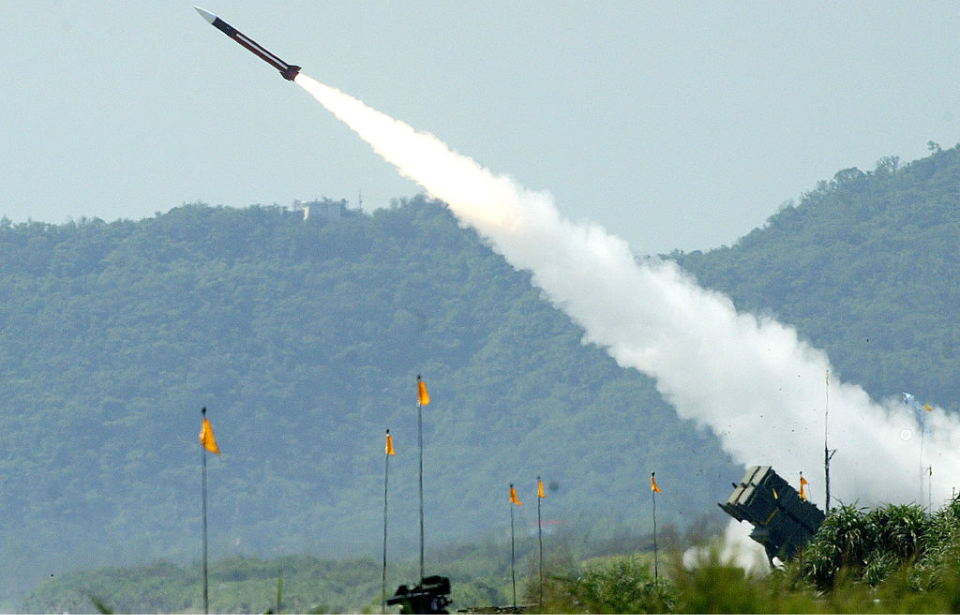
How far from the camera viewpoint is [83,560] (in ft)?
383

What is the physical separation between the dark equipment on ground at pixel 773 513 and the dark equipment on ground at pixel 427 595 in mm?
29128

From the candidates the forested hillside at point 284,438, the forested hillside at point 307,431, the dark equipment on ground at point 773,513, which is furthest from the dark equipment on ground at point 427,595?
the forested hillside at point 307,431

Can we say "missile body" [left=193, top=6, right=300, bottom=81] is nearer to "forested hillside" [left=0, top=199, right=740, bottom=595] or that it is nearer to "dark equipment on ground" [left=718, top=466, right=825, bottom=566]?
"dark equipment on ground" [left=718, top=466, right=825, bottom=566]

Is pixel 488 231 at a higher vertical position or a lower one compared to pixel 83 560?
higher

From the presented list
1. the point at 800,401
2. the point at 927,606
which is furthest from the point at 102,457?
the point at 927,606

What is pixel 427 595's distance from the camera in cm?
2669

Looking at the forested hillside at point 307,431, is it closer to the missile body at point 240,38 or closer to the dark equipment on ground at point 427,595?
the missile body at point 240,38

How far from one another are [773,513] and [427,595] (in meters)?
30.7

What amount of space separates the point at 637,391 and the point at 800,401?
81951 mm

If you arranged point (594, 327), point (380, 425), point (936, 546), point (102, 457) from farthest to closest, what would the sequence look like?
point (380, 425), point (102, 457), point (594, 327), point (936, 546)

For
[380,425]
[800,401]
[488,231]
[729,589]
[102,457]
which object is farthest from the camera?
[380,425]

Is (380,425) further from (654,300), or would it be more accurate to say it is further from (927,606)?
(927,606)

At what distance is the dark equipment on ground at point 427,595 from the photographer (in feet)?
86.9

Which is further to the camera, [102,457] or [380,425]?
[380,425]
